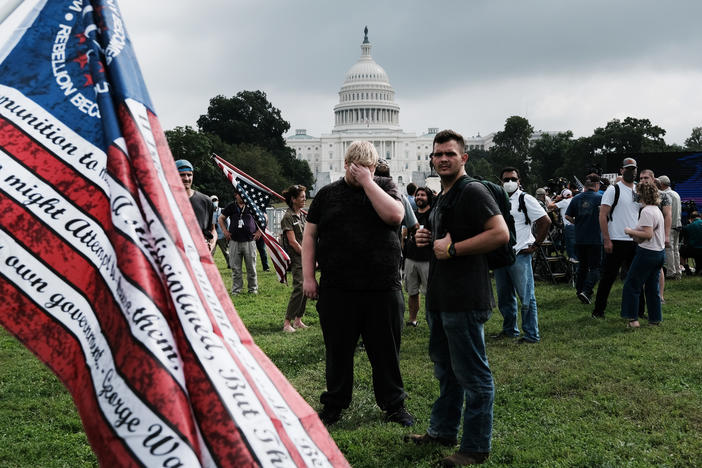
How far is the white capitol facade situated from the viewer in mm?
114750

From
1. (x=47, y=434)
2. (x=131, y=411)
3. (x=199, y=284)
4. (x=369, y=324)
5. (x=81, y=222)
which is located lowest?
(x=47, y=434)

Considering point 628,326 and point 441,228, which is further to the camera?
point 628,326

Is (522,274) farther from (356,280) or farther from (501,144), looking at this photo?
(501,144)

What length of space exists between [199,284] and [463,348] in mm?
2343

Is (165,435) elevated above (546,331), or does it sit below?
above

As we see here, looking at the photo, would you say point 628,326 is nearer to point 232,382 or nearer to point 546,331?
point 546,331

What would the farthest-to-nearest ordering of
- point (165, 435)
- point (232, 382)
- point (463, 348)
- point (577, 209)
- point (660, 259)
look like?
1. point (577, 209)
2. point (660, 259)
3. point (463, 348)
4. point (232, 382)
5. point (165, 435)

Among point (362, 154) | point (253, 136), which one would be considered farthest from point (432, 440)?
point (253, 136)

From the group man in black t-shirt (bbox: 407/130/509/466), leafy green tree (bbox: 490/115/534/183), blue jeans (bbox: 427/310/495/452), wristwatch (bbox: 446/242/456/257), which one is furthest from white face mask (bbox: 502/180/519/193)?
leafy green tree (bbox: 490/115/534/183)

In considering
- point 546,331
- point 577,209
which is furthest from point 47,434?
point 577,209

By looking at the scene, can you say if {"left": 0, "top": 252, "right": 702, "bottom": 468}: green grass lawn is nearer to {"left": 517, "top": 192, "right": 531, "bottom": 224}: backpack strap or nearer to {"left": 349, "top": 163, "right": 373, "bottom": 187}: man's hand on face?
{"left": 517, "top": 192, "right": 531, "bottom": 224}: backpack strap

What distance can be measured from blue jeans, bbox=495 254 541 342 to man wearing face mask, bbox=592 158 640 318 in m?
1.44

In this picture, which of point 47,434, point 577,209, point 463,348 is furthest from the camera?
point 577,209

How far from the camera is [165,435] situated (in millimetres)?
1316
